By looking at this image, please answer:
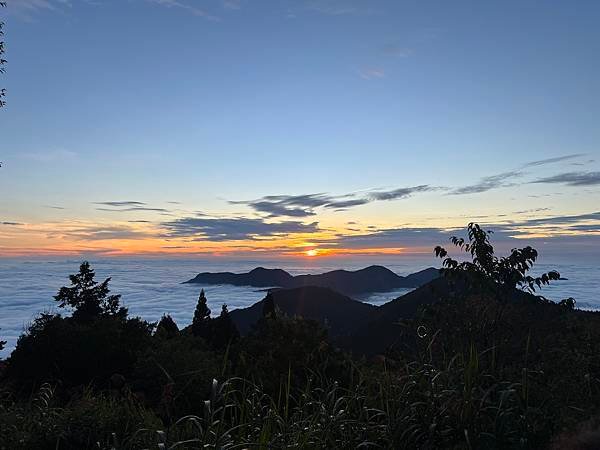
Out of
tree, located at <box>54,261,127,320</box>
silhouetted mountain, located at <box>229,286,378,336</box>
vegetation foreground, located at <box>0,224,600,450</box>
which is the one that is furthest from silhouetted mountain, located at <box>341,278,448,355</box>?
vegetation foreground, located at <box>0,224,600,450</box>

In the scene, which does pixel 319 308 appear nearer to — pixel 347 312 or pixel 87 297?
pixel 347 312

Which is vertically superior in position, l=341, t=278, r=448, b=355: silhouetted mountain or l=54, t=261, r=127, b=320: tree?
l=54, t=261, r=127, b=320: tree

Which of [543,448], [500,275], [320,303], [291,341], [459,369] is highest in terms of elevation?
[500,275]

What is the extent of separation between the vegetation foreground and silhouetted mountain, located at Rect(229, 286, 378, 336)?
121m

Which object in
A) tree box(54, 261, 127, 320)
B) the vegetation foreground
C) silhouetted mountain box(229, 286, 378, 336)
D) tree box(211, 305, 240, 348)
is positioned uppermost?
the vegetation foreground

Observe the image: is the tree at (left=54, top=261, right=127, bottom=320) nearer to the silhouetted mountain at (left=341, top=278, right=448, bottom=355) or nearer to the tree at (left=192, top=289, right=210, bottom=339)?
the tree at (left=192, top=289, right=210, bottom=339)

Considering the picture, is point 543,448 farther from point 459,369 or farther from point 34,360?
point 34,360

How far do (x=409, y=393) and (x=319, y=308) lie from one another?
502ft

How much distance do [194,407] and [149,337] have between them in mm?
16172

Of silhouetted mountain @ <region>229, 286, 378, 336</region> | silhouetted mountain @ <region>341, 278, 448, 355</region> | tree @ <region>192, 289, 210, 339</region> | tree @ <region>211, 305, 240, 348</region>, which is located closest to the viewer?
tree @ <region>211, 305, 240, 348</region>

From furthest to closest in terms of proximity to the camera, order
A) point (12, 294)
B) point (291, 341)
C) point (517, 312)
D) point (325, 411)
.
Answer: point (12, 294), point (291, 341), point (517, 312), point (325, 411)

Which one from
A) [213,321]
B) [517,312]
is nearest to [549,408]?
[517,312]

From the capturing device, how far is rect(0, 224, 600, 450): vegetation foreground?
A: 4082 millimetres

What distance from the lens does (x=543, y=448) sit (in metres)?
3.99
